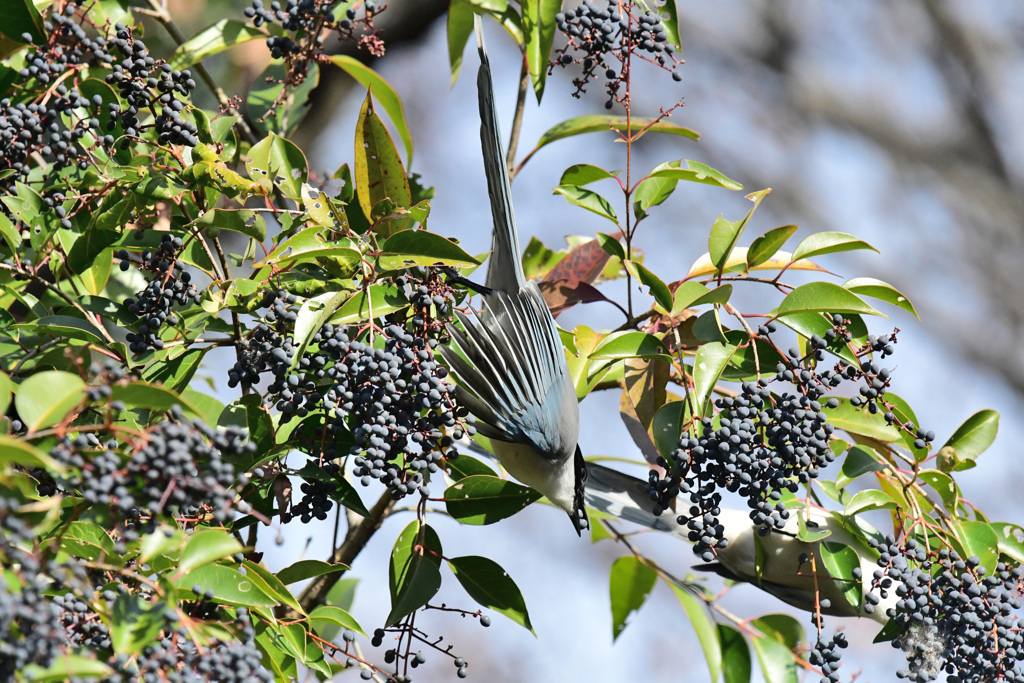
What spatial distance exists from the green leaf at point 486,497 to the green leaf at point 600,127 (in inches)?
22.5

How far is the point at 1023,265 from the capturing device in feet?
18.1

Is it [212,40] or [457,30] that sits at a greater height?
[457,30]

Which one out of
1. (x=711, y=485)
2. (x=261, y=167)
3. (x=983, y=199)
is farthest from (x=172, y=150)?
(x=983, y=199)

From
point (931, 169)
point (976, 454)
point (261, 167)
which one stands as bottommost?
point (976, 454)

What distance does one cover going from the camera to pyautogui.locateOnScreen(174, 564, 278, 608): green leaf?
809 mm

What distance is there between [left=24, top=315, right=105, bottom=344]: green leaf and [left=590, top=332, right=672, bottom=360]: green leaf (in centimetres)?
56

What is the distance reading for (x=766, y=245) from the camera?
1.21m

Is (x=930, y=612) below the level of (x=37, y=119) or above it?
below

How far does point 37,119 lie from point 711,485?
2.82 ft

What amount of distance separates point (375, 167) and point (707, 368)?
451 millimetres

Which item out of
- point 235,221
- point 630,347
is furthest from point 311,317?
point 630,347

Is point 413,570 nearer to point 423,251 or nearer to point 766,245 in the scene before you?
point 423,251

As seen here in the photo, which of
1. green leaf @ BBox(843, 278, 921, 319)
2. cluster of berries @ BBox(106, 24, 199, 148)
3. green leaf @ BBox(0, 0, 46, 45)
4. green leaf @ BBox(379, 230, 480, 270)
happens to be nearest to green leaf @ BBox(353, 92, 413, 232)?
green leaf @ BBox(379, 230, 480, 270)

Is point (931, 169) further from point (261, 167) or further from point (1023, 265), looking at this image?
point (261, 167)
